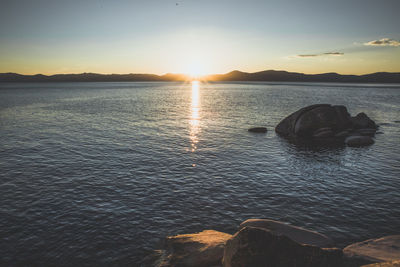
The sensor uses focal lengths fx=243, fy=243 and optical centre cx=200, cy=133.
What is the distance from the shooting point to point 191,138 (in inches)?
1496

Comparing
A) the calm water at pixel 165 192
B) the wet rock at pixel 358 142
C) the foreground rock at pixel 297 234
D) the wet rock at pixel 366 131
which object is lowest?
the calm water at pixel 165 192

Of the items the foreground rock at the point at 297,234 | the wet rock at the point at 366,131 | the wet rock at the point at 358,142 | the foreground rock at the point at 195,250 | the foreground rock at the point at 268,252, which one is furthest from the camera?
the wet rock at the point at 366,131

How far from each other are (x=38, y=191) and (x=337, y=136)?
39778 mm

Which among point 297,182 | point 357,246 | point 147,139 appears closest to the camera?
point 357,246

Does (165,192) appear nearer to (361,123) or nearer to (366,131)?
(366,131)

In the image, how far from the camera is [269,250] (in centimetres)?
900

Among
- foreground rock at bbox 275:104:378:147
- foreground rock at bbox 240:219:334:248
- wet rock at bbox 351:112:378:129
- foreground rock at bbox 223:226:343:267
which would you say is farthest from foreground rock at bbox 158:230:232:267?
wet rock at bbox 351:112:378:129

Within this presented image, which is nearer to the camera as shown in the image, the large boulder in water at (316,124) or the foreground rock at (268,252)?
the foreground rock at (268,252)

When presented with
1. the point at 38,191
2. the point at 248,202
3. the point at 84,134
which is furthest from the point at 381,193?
the point at 84,134

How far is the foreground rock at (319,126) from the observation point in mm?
39156

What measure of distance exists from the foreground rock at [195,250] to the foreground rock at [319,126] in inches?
1226

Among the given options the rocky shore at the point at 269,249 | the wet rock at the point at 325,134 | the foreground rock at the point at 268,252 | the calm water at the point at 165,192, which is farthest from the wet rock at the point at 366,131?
the foreground rock at the point at 268,252

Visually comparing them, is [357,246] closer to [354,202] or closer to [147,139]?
[354,202]

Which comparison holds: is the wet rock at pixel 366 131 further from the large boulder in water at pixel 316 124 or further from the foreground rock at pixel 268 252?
the foreground rock at pixel 268 252
